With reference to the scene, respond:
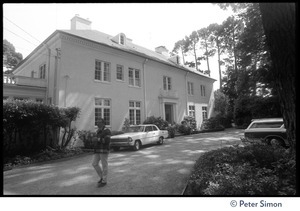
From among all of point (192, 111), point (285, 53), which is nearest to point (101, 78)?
point (285, 53)

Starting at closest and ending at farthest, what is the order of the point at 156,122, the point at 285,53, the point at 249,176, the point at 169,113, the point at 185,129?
the point at 285,53 → the point at 249,176 → the point at 156,122 → the point at 185,129 → the point at 169,113

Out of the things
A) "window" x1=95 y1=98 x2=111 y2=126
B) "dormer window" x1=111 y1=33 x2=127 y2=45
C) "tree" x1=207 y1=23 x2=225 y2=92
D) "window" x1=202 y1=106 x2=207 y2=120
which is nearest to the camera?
"window" x1=95 y1=98 x2=111 y2=126

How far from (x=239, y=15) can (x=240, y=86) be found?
8.18 metres

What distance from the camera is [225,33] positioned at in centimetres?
2780

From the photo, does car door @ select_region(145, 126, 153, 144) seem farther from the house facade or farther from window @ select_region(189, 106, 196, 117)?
window @ select_region(189, 106, 196, 117)

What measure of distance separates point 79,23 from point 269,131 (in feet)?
59.9

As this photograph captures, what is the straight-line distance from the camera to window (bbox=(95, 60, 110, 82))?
15422mm

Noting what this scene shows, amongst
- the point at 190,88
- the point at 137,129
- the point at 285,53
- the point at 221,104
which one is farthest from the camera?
the point at 221,104

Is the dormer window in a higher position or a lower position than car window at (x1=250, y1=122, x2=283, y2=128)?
higher

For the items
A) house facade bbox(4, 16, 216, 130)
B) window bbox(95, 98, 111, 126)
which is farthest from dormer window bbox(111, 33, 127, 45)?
window bbox(95, 98, 111, 126)

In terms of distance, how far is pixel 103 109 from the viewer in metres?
15.1

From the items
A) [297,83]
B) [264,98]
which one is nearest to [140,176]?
[297,83]

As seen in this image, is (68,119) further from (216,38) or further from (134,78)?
(216,38)

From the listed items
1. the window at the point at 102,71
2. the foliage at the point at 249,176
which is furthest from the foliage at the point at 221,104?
the foliage at the point at 249,176
